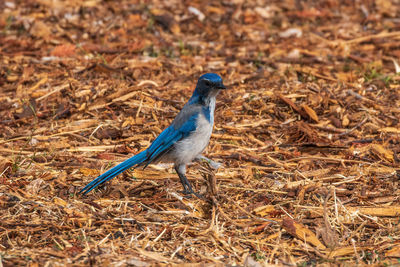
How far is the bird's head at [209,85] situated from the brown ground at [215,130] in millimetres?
877

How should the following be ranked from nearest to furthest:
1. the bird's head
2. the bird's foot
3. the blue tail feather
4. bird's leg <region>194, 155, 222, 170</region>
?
the blue tail feather, the bird's foot, the bird's head, bird's leg <region>194, 155, 222, 170</region>

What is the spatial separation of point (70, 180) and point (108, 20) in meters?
5.51

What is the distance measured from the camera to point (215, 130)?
23.6 ft

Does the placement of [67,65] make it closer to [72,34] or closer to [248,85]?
[72,34]

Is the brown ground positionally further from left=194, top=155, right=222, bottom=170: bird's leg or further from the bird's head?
the bird's head

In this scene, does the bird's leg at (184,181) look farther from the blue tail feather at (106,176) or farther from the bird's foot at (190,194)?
the blue tail feather at (106,176)

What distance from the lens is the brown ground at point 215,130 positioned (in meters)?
4.76

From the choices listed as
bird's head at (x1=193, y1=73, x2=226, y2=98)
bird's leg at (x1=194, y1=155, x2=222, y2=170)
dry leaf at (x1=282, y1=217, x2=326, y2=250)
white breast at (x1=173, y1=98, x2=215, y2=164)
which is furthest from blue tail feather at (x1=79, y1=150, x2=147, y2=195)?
dry leaf at (x1=282, y1=217, x2=326, y2=250)

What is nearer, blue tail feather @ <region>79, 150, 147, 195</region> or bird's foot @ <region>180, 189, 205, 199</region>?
blue tail feather @ <region>79, 150, 147, 195</region>

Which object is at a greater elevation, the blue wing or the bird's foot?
the blue wing

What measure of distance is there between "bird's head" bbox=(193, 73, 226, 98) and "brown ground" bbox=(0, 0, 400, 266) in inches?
34.5

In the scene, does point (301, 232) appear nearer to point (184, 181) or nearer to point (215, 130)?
point (184, 181)

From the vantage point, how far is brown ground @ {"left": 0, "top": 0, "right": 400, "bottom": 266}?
15.6 ft

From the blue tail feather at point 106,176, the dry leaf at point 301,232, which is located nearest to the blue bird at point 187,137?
the blue tail feather at point 106,176
